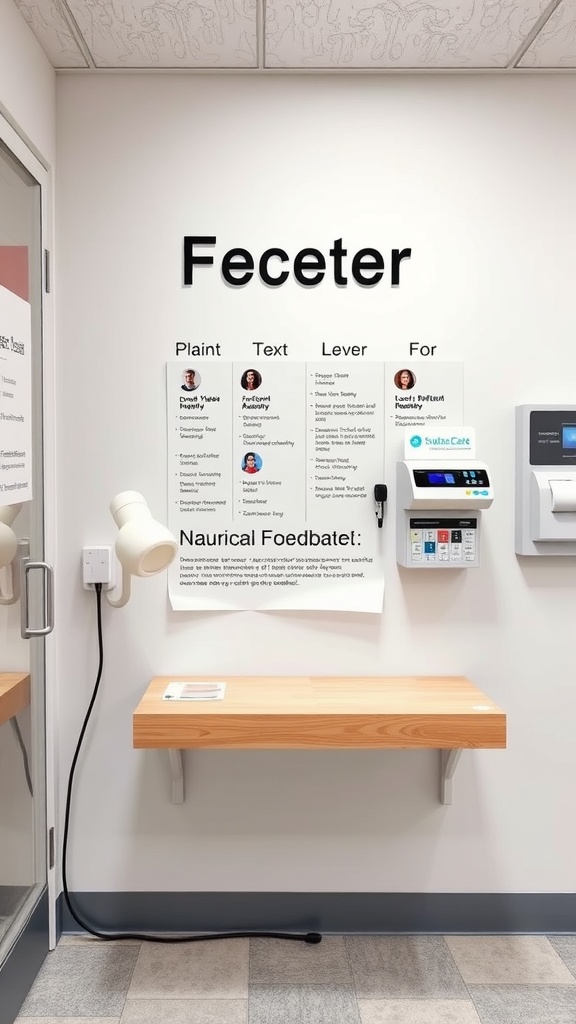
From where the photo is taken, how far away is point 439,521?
7.36 feet

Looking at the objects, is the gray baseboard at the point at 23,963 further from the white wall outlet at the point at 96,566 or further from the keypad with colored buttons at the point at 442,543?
the keypad with colored buttons at the point at 442,543

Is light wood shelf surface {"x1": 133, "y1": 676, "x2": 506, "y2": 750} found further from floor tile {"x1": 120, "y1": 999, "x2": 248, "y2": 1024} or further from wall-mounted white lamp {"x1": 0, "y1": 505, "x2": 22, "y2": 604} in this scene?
floor tile {"x1": 120, "y1": 999, "x2": 248, "y2": 1024}

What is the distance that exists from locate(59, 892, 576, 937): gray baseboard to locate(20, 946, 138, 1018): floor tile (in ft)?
0.37

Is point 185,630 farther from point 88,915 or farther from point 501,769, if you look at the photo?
point 501,769

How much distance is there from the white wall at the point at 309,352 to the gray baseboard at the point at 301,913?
0.14 feet

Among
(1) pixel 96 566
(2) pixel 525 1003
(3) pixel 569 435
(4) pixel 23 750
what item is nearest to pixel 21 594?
(1) pixel 96 566

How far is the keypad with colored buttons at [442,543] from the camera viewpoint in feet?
7.34

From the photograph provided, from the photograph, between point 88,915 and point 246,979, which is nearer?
point 246,979

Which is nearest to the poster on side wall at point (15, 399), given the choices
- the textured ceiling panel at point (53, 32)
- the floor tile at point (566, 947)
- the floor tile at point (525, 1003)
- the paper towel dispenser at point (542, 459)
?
the textured ceiling panel at point (53, 32)

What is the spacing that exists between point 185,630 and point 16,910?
0.91 metres

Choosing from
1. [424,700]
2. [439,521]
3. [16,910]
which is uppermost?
[439,521]

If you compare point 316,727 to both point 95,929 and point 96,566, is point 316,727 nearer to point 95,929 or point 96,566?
point 96,566

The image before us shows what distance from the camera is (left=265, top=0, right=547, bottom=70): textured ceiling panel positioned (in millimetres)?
1957

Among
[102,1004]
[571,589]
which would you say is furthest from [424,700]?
[102,1004]
